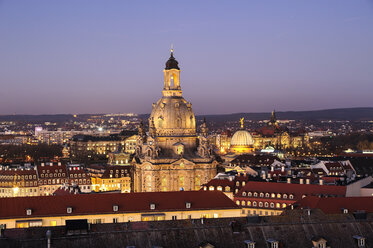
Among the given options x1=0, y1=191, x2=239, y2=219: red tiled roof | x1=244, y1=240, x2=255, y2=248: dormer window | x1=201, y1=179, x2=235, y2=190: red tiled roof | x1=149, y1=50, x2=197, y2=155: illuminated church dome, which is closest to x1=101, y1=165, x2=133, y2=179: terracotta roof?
x1=149, y1=50, x2=197, y2=155: illuminated church dome

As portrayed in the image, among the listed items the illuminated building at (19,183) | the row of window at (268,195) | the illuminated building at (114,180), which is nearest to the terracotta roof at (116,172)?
the illuminated building at (114,180)

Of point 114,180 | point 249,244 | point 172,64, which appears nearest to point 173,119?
point 172,64

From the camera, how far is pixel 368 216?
66625mm

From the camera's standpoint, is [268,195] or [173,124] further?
[173,124]

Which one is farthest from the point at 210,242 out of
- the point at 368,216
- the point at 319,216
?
the point at 368,216

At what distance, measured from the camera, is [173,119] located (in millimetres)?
140750

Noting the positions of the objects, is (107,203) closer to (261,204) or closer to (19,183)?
(261,204)

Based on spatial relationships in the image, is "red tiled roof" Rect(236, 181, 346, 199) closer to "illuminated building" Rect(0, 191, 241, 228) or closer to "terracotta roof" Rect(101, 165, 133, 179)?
"illuminated building" Rect(0, 191, 241, 228)

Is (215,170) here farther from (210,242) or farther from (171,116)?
(210,242)

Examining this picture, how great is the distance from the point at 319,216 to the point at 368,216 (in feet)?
17.1

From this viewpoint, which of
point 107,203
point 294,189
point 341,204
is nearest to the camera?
point 341,204

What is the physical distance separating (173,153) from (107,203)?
5762 cm

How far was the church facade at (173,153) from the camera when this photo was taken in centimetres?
13850

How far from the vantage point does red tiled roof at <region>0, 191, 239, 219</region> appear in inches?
3172
